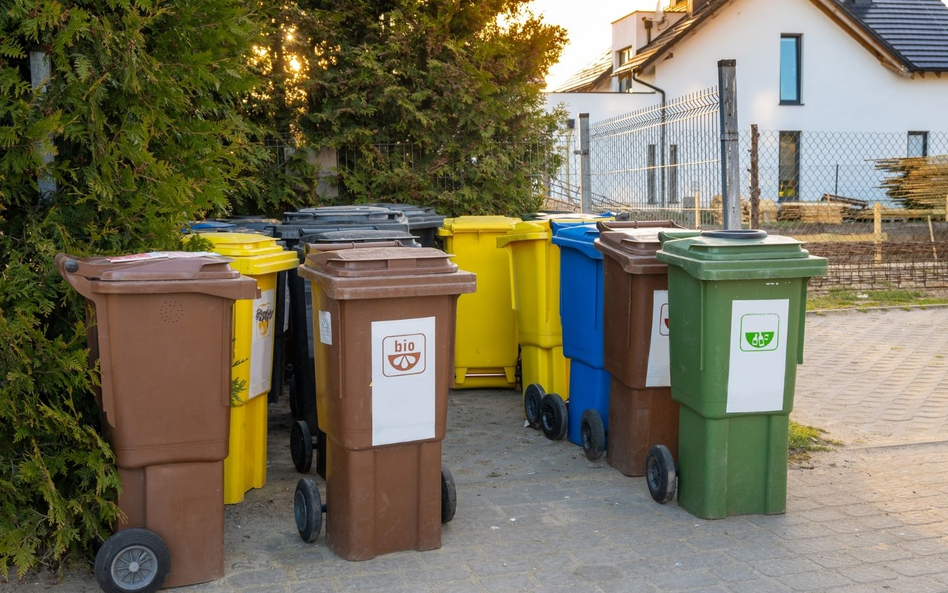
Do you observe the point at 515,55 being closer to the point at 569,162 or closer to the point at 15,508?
the point at 569,162

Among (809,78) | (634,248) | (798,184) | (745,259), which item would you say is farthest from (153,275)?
(809,78)

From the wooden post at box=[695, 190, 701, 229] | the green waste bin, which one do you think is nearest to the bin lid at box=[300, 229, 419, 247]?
the green waste bin

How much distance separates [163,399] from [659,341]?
8.82ft

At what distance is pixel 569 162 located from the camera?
1221cm

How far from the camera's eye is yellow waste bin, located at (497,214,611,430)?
623 cm

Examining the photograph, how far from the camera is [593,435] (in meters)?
5.55

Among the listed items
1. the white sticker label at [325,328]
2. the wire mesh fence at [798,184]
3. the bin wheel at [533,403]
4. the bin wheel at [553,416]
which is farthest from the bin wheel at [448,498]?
the wire mesh fence at [798,184]

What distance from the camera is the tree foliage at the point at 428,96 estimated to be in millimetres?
10703

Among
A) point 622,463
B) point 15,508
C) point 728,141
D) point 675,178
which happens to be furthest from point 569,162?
point 15,508

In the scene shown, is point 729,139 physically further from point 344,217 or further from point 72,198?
point 72,198

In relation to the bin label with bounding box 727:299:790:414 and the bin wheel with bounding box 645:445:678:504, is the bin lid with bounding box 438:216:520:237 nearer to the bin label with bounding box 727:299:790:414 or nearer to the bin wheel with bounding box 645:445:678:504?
the bin wheel with bounding box 645:445:678:504

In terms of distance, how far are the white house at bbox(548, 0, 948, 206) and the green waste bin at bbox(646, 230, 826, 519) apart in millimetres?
21799

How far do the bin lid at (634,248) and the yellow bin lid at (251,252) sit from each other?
1.85 meters

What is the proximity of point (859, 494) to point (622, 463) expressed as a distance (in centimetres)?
129
